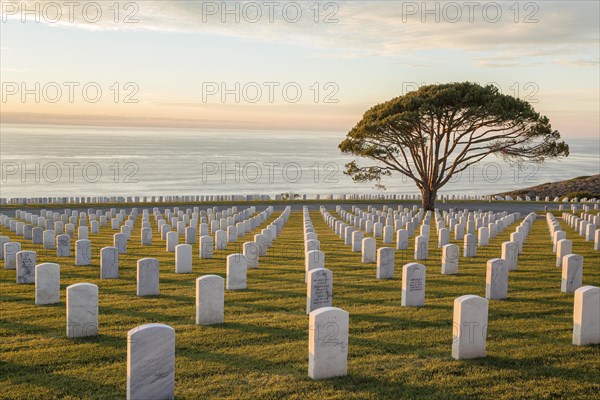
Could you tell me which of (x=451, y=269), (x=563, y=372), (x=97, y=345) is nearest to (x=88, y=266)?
(x=97, y=345)

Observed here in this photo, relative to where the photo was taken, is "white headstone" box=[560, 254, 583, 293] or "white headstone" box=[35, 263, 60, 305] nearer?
"white headstone" box=[35, 263, 60, 305]

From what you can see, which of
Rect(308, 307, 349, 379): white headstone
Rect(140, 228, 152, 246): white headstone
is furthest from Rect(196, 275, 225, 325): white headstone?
Rect(140, 228, 152, 246): white headstone

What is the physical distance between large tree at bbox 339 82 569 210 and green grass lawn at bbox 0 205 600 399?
71.5 ft

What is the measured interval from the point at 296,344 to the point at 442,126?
99.5 feet

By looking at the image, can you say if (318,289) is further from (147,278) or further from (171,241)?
(171,241)

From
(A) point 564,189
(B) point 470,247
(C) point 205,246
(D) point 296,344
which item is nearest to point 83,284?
(D) point 296,344

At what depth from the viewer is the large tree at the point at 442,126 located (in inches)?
A: 1384

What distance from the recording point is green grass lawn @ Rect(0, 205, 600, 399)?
24.3 feet

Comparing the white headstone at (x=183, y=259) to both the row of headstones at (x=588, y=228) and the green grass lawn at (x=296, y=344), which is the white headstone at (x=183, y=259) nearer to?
the green grass lawn at (x=296, y=344)

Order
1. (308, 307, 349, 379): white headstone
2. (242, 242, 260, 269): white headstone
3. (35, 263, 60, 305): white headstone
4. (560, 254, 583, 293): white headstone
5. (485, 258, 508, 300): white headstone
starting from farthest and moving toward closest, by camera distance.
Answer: (242, 242, 260, 269): white headstone, (560, 254, 583, 293): white headstone, (485, 258, 508, 300): white headstone, (35, 263, 60, 305): white headstone, (308, 307, 349, 379): white headstone

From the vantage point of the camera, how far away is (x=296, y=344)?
29.7 feet

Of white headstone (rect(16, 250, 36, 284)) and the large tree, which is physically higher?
the large tree

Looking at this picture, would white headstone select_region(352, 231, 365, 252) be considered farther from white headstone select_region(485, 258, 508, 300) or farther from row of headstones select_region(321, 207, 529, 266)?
white headstone select_region(485, 258, 508, 300)

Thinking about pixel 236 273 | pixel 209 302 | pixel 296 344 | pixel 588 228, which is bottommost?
pixel 296 344
